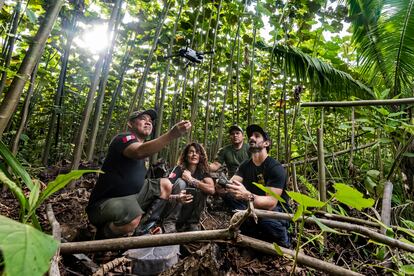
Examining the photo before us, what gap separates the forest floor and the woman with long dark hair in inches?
11.4

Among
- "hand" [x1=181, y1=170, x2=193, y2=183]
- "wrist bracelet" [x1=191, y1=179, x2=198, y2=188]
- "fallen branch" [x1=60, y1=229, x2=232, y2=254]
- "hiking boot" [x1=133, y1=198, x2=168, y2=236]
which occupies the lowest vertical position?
"hiking boot" [x1=133, y1=198, x2=168, y2=236]

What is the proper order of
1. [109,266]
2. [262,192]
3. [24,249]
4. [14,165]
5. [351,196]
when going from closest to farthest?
[24,249], [351,196], [14,165], [109,266], [262,192]

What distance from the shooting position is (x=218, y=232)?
1.18 meters

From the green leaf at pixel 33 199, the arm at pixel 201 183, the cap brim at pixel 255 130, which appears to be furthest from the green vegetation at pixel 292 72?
the arm at pixel 201 183

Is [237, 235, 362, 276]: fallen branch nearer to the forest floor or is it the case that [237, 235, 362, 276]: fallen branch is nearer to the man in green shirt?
the forest floor

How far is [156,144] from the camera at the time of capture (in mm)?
2256

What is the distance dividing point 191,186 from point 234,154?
54.0 inches

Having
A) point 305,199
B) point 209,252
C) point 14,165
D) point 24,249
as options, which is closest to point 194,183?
point 209,252

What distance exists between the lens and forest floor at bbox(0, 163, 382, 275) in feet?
4.97

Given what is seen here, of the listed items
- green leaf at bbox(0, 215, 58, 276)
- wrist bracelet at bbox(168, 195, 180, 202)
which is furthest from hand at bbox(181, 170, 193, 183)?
green leaf at bbox(0, 215, 58, 276)

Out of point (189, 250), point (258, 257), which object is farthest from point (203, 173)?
point (258, 257)

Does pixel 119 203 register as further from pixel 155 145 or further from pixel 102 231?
pixel 155 145

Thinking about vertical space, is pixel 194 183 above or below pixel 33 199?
below

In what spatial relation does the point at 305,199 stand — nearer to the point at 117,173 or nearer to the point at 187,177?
the point at 117,173
